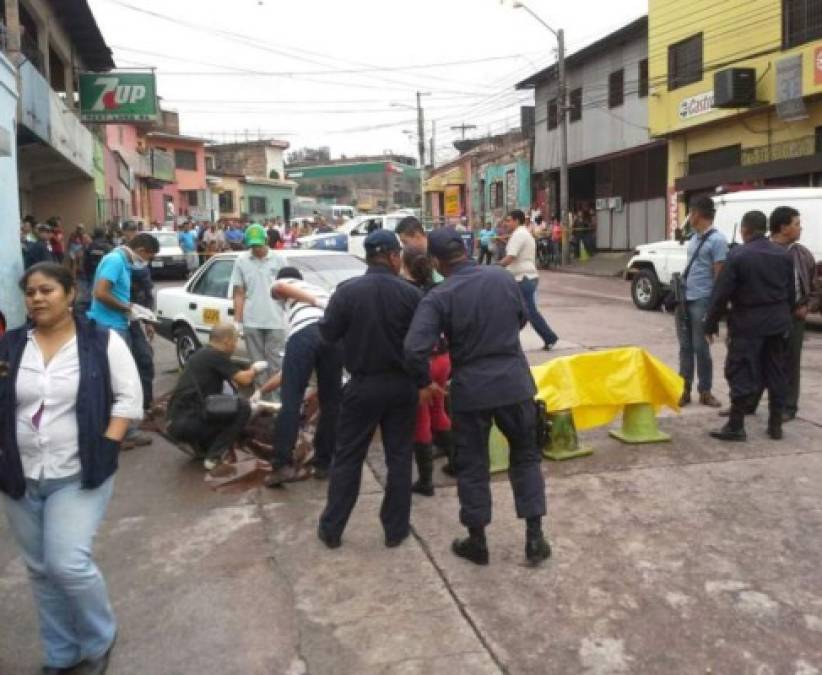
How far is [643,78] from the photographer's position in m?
26.2

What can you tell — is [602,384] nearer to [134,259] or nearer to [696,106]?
[134,259]

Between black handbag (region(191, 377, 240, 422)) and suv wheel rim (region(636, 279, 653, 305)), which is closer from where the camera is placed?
black handbag (region(191, 377, 240, 422))

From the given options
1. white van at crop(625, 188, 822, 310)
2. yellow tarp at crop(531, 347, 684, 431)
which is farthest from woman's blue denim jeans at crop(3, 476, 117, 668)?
white van at crop(625, 188, 822, 310)

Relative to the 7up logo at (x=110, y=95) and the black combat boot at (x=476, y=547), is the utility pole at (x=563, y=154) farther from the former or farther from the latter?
the black combat boot at (x=476, y=547)

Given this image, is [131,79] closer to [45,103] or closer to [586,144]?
[45,103]

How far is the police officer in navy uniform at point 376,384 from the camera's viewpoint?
440 centimetres

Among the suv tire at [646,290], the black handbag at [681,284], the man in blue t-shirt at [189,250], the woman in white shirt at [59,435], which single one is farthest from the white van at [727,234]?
the man in blue t-shirt at [189,250]

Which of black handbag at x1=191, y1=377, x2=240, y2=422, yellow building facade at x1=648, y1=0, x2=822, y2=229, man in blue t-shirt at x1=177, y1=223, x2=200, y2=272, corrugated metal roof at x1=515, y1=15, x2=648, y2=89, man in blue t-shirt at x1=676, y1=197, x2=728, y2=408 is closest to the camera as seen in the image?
black handbag at x1=191, y1=377, x2=240, y2=422

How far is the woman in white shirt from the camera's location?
3125 mm

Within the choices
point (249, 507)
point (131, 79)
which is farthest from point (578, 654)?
point (131, 79)

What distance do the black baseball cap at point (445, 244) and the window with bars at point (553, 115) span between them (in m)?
29.0

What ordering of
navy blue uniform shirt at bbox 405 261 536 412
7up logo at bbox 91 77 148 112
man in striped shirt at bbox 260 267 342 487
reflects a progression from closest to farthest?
1. navy blue uniform shirt at bbox 405 261 536 412
2. man in striped shirt at bbox 260 267 342 487
3. 7up logo at bbox 91 77 148 112

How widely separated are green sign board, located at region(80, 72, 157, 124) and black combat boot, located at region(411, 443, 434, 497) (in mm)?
19467

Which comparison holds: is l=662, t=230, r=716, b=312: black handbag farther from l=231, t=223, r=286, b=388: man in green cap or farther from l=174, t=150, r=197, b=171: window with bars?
l=174, t=150, r=197, b=171: window with bars
